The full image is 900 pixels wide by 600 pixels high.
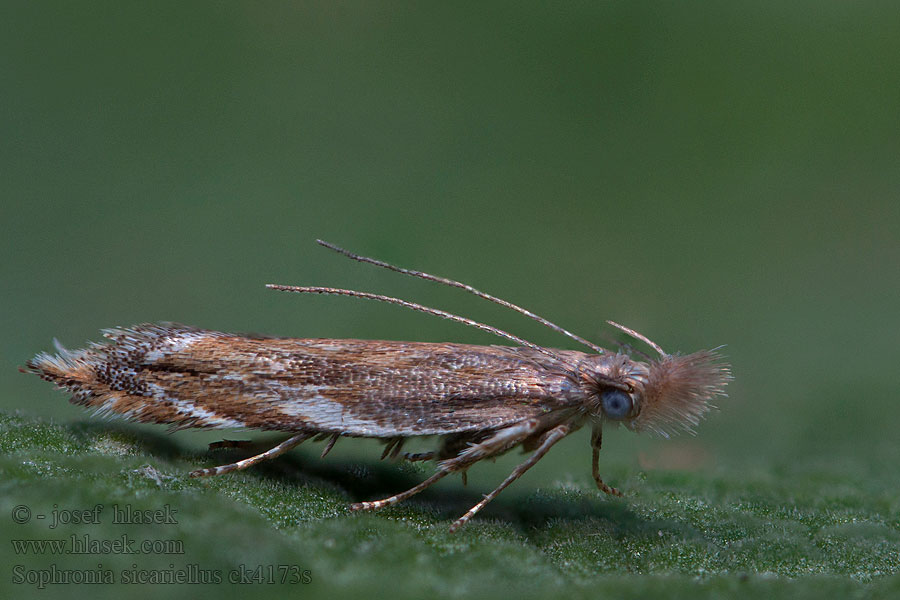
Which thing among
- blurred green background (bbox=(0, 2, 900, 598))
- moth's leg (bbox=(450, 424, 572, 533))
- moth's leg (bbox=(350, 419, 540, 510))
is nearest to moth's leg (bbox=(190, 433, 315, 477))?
moth's leg (bbox=(350, 419, 540, 510))

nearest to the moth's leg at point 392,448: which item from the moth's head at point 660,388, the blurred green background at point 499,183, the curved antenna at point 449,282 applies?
the curved antenna at point 449,282

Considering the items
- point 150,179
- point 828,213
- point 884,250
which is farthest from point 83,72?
point 884,250

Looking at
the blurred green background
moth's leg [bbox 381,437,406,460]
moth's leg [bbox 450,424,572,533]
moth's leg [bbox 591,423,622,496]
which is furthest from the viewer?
the blurred green background

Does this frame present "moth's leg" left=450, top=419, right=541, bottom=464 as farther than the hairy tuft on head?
No

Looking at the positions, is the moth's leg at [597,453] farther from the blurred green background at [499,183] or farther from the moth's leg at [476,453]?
the blurred green background at [499,183]

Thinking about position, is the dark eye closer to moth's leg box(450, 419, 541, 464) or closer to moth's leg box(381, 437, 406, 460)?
moth's leg box(450, 419, 541, 464)

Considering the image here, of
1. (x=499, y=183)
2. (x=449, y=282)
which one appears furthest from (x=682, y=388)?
(x=499, y=183)
